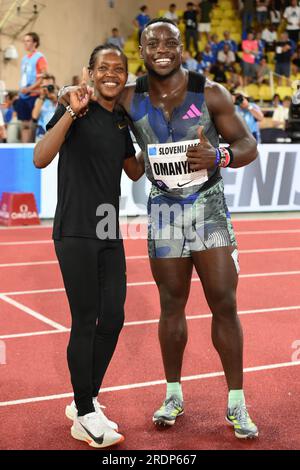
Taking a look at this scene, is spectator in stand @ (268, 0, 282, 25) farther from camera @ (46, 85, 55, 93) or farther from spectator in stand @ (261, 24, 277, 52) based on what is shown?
camera @ (46, 85, 55, 93)

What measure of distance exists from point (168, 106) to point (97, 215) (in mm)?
723

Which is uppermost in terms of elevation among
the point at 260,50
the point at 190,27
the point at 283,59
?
the point at 190,27

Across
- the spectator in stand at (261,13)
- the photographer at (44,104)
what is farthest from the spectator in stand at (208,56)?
the photographer at (44,104)

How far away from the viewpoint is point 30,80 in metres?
12.8

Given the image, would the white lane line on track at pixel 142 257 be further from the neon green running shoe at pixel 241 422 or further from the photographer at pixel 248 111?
the neon green running shoe at pixel 241 422

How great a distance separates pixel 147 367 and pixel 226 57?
56.4ft

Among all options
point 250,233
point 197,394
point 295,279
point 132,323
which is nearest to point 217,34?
point 250,233

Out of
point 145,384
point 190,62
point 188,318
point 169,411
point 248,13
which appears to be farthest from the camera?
point 248,13

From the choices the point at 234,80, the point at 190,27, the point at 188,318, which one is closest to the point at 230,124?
the point at 188,318

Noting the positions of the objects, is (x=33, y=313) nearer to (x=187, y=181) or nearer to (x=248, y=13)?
(x=187, y=181)

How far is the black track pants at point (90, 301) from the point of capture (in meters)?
3.63

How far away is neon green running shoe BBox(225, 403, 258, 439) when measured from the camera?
3.85 metres

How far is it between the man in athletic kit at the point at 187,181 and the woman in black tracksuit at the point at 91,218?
0.72 feet

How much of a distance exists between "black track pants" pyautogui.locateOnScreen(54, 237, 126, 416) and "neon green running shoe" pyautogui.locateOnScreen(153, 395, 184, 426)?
45 centimetres
